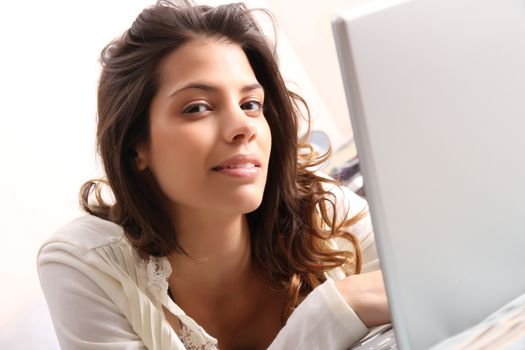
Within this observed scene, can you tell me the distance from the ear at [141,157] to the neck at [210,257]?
3.9 inches

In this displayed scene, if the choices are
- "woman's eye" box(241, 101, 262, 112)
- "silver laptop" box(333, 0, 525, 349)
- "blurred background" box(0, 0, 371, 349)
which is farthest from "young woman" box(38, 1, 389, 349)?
"blurred background" box(0, 0, 371, 349)

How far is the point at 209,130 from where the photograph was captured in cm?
110

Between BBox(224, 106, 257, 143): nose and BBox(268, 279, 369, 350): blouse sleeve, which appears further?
BBox(224, 106, 257, 143): nose

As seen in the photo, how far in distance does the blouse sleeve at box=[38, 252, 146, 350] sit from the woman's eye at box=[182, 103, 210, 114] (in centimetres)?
30

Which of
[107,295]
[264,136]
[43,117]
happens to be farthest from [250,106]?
[43,117]

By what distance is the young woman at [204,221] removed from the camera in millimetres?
1091

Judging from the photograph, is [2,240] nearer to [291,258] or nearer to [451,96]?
[291,258]

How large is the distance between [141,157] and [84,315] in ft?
0.87

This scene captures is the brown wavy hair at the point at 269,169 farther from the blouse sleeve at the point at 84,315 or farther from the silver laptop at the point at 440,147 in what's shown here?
the silver laptop at the point at 440,147

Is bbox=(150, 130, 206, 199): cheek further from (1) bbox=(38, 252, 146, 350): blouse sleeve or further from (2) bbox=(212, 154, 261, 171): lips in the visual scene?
(1) bbox=(38, 252, 146, 350): blouse sleeve

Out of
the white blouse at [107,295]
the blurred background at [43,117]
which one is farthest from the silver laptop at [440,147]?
the blurred background at [43,117]

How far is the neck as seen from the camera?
1.20 m

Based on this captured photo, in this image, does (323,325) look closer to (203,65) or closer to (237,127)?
(237,127)

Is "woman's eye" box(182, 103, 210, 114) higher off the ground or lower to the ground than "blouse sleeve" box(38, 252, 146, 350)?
higher
